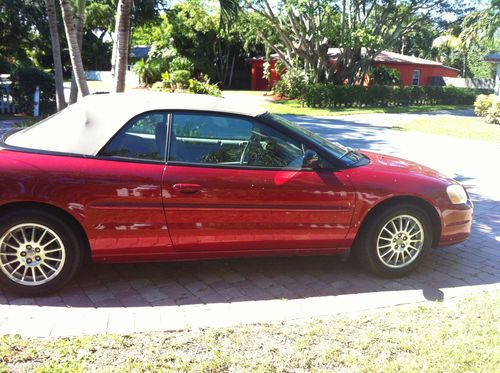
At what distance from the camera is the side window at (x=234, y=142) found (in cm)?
390

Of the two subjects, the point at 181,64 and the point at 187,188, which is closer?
the point at 187,188

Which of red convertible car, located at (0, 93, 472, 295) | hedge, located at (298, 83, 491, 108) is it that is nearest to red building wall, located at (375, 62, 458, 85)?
hedge, located at (298, 83, 491, 108)

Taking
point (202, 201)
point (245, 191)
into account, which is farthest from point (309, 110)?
point (202, 201)

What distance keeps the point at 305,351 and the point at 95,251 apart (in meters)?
1.79

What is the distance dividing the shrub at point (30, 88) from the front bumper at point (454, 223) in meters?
13.4

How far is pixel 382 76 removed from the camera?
34.4 meters

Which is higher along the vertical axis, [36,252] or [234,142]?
[234,142]

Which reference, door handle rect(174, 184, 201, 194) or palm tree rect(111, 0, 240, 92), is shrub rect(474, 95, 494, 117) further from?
door handle rect(174, 184, 201, 194)

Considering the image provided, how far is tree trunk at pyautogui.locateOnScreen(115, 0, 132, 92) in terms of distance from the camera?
721 centimetres

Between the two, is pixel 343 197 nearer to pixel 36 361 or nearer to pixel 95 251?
pixel 95 251

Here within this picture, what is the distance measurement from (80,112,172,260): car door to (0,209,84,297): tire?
20cm

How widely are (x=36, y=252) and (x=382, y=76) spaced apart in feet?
111

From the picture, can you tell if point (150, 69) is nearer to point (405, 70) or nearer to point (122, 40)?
point (405, 70)

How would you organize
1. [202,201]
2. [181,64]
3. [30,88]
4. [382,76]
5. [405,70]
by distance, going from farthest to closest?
[405,70]
[181,64]
[382,76]
[30,88]
[202,201]
